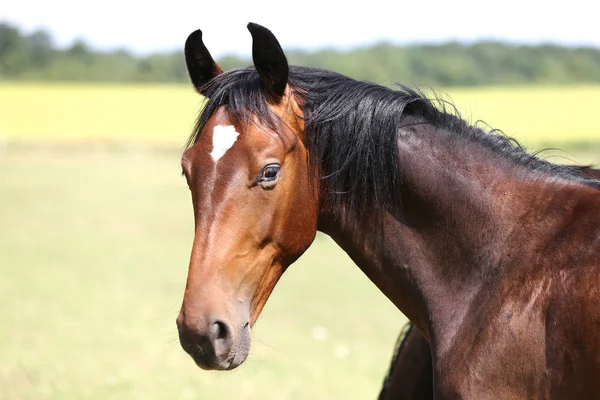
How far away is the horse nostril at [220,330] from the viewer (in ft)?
8.47

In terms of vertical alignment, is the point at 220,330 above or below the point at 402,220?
below

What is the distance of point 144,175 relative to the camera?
28.4 meters

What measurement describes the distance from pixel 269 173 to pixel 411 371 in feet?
4.60

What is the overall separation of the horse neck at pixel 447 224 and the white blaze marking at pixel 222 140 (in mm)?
611

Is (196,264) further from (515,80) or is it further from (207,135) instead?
(515,80)

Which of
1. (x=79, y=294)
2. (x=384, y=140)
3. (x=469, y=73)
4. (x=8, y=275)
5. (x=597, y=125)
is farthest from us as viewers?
(x=469, y=73)

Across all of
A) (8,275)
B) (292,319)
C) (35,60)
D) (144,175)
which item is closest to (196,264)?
(292,319)

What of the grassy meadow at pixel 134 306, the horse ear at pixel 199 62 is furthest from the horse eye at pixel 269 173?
the grassy meadow at pixel 134 306

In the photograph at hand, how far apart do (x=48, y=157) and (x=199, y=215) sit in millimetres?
33524

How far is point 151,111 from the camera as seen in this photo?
47.4m

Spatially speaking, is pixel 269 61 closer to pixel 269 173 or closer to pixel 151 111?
pixel 269 173

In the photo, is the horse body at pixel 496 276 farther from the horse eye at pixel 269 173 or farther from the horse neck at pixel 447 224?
the horse eye at pixel 269 173

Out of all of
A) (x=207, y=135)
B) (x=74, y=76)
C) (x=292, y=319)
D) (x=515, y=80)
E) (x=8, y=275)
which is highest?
(x=207, y=135)

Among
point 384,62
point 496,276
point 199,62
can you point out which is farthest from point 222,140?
point 384,62
